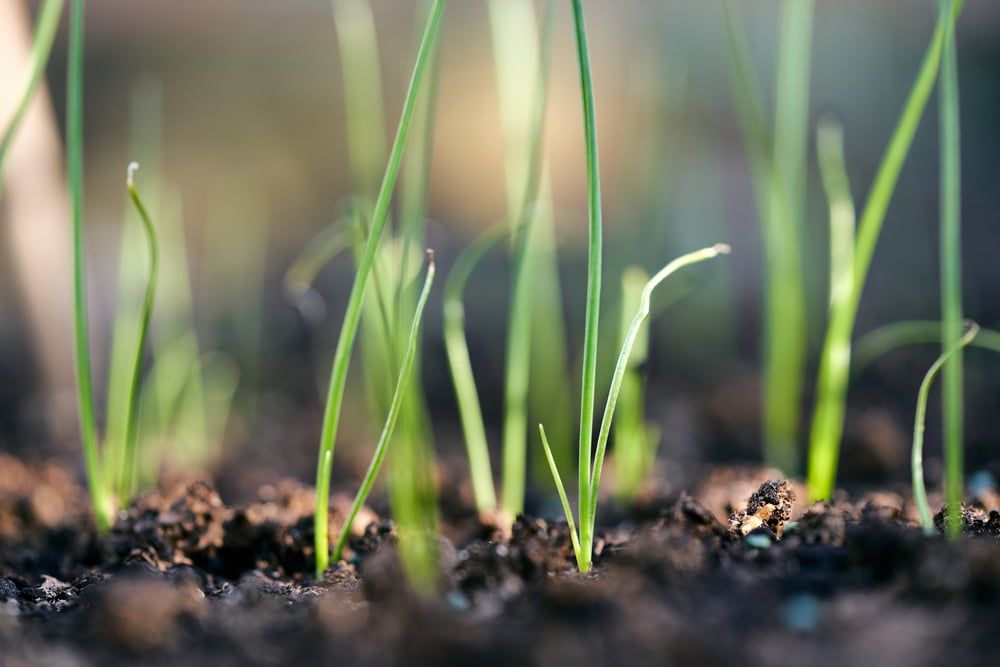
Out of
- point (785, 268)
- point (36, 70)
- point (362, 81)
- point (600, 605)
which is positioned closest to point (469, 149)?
point (362, 81)

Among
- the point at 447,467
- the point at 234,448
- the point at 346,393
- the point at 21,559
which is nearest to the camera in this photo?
the point at 21,559

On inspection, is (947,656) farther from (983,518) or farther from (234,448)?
(234,448)

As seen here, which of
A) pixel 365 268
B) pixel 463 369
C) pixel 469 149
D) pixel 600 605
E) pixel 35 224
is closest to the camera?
pixel 600 605

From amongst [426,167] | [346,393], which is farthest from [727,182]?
[426,167]

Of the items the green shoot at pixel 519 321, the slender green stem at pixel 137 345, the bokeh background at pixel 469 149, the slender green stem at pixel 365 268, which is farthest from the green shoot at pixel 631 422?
the bokeh background at pixel 469 149

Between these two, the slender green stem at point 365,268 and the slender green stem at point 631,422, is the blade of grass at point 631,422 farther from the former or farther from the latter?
the slender green stem at point 365,268

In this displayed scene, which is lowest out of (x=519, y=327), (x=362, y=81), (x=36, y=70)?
(x=519, y=327)

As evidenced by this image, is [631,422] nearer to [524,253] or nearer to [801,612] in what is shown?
[524,253]
